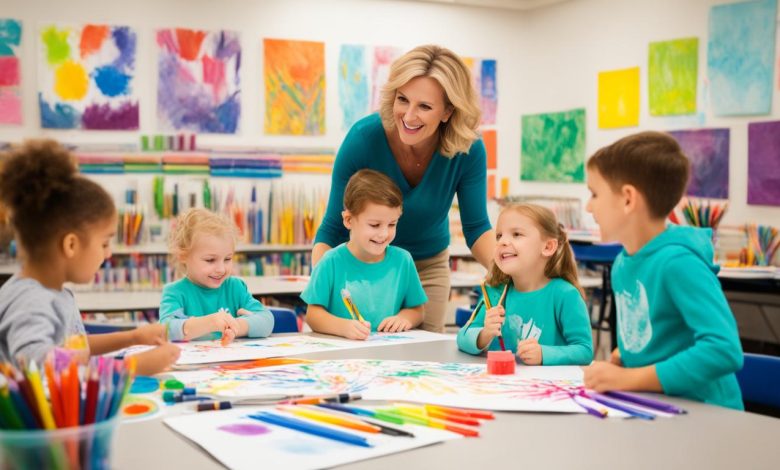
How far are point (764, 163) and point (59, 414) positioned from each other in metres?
4.82

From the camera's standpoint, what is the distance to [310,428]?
1.23m

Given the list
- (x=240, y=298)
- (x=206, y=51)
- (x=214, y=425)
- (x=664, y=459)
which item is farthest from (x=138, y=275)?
(x=664, y=459)

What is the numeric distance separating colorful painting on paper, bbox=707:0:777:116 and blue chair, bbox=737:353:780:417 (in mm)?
3552

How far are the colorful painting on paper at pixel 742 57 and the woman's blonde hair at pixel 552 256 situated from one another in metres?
3.37

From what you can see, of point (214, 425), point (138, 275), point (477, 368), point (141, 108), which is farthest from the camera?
point (141, 108)

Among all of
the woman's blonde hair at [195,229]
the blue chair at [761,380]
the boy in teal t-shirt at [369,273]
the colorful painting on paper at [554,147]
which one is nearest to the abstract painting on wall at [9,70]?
the woman's blonde hair at [195,229]

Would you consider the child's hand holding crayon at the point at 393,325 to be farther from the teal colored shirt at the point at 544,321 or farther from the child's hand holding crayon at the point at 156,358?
the child's hand holding crayon at the point at 156,358

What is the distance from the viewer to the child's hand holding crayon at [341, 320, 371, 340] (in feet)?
6.97

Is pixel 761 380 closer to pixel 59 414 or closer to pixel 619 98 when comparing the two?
pixel 59 414

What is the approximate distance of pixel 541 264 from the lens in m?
2.10

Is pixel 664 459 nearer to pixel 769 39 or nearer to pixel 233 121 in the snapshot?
pixel 769 39

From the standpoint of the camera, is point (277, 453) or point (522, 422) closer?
point (277, 453)

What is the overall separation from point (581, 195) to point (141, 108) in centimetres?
331

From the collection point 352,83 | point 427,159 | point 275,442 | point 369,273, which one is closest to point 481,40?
point 352,83
